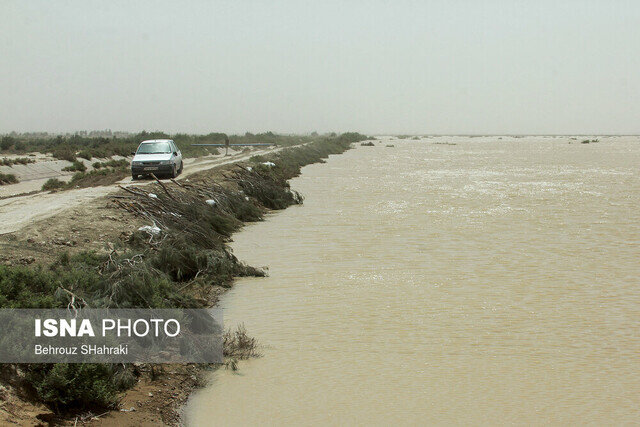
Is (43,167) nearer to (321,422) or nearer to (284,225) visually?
(284,225)

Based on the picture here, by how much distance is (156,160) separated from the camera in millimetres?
23812

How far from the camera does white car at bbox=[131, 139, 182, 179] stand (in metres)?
23.6

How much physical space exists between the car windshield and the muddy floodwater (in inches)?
332

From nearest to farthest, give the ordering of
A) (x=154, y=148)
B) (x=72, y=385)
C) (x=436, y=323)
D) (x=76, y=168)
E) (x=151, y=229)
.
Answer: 1. (x=72, y=385)
2. (x=436, y=323)
3. (x=151, y=229)
4. (x=154, y=148)
5. (x=76, y=168)

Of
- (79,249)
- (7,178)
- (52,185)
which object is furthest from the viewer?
(7,178)

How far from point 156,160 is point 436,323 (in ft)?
57.3

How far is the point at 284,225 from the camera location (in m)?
19.2

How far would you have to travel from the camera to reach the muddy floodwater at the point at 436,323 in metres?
6.41

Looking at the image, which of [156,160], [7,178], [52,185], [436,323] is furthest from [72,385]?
[7,178]

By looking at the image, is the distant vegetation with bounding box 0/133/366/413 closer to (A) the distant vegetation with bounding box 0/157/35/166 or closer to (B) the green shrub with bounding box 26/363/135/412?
→ (B) the green shrub with bounding box 26/363/135/412

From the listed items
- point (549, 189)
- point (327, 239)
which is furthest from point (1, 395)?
point (549, 189)

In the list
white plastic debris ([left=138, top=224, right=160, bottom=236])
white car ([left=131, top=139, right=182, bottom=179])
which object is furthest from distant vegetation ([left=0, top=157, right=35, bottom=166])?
white plastic debris ([left=138, top=224, right=160, bottom=236])

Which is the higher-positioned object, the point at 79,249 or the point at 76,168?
the point at 76,168

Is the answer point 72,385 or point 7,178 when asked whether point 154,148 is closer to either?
point 7,178
